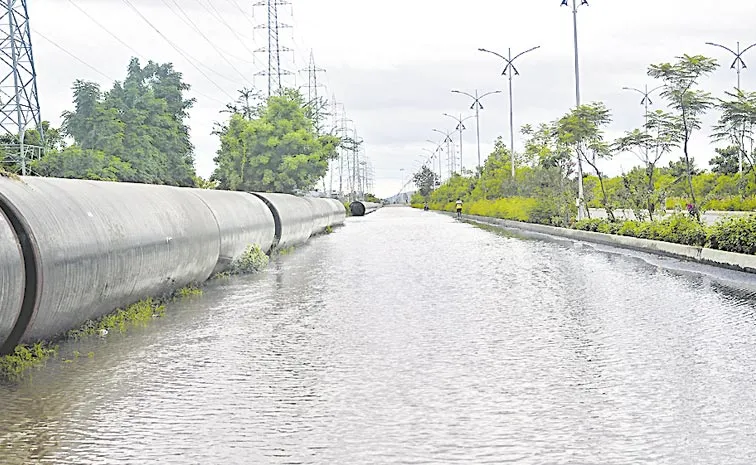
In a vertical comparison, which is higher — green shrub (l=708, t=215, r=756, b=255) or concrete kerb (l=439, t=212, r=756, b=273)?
green shrub (l=708, t=215, r=756, b=255)

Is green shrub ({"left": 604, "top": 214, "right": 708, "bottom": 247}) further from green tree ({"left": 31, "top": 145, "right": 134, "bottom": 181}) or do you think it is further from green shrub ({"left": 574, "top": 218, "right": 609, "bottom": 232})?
green tree ({"left": 31, "top": 145, "right": 134, "bottom": 181})

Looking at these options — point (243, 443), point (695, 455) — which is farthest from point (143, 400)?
point (695, 455)

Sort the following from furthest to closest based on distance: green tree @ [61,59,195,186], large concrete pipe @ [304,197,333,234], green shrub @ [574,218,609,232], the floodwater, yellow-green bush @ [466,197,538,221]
→ green tree @ [61,59,195,186]
yellow-green bush @ [466,197,538,221]
large concrete pipe @ [304,197,333,234]
green shrub @ [574,218,609,232]
the floodwater

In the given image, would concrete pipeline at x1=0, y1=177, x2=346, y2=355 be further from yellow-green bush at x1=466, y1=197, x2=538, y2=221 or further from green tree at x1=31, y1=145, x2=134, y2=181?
yellow-green bush at x1=466, y1=197, x2=538, y2=221

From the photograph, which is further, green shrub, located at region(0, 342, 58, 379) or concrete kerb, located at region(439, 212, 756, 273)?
concrete kerb, located at region(439, 212, 756, 273)

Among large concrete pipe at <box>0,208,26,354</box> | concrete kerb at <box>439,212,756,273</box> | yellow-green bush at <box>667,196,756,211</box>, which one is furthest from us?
yellow-green bush at <box>667,196,756,211</box>

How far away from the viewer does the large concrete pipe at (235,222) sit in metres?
17.6

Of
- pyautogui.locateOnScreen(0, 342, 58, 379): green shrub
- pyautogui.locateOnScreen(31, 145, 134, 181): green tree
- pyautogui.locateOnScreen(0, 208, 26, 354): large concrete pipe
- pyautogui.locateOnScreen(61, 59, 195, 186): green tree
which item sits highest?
pyautogui.locateOnScreen(61, 59, 195, 186): green tree

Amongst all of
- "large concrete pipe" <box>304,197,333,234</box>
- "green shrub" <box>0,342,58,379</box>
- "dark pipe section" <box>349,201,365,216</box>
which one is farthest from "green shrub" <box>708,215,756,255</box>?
"dark pipe section" <box>349,201,365,216</box>

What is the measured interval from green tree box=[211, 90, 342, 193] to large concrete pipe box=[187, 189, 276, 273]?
3854cm

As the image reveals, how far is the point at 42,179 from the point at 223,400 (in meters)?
4.99

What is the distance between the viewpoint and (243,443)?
5.93 meters

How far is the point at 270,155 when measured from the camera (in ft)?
204

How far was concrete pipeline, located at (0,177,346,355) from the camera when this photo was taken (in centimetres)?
876
